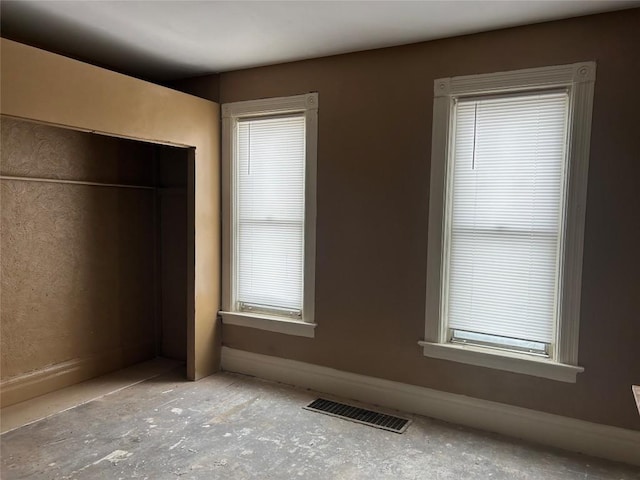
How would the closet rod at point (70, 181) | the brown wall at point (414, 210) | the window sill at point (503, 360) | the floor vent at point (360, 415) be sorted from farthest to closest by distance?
the closet rod at point (70, 181) < the floor vent at point (360, 415) < the window sill at point (503, 360) < the brown wall at point (414, 210)

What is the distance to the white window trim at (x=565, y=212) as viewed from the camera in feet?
8.72

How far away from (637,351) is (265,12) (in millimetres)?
2948

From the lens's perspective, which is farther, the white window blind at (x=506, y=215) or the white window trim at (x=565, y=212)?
the white window blind at (x=506, y=215)

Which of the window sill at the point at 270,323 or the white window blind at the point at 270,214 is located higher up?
the white window blind at the point at 270,214

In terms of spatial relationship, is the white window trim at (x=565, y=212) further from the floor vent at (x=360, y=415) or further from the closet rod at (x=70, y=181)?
the closet rod at (x=70, y=181)

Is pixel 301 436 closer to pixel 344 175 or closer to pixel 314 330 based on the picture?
pixel 314 330

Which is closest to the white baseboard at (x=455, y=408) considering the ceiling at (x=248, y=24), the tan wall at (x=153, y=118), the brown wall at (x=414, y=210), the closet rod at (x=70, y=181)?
the brown wall at (x=414, y=210)

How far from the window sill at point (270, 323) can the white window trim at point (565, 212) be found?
0.99m

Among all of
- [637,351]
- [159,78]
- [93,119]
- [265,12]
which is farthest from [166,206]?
[637,351]

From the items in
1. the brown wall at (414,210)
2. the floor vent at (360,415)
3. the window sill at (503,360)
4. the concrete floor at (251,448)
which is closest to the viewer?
the concrete floor at (251,448)

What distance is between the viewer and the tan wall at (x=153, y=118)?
2.48 metres

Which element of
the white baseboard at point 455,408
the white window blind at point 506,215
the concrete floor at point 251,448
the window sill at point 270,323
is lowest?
the concrete floor at point 251,448

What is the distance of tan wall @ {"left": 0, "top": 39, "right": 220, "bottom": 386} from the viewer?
2.48 meters

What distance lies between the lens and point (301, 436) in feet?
9.41
